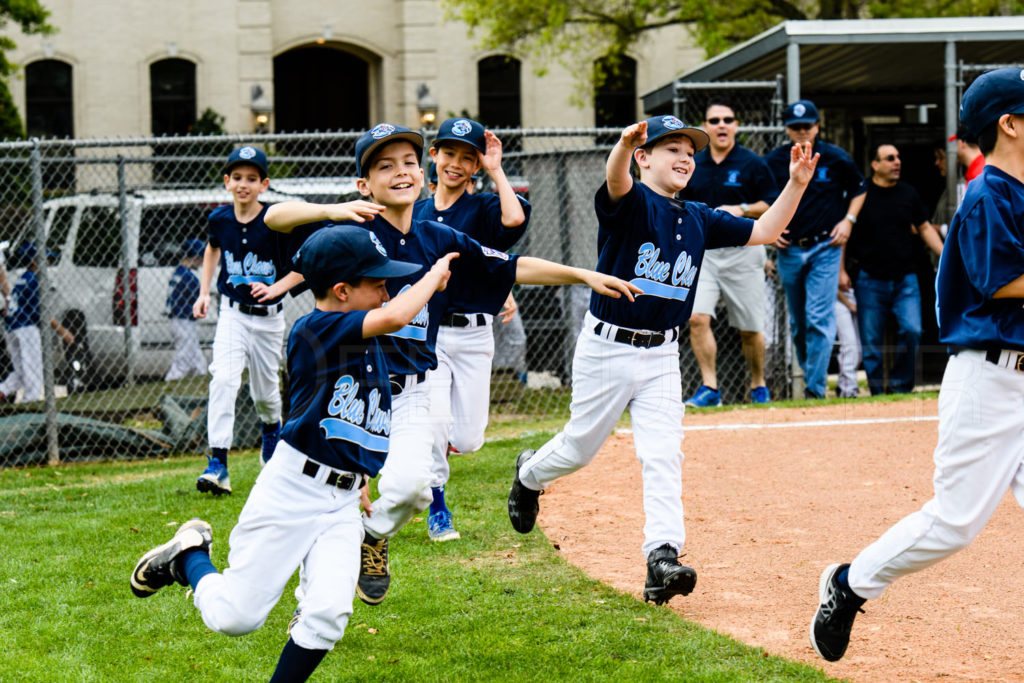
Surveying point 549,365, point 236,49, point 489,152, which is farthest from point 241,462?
point 236,49

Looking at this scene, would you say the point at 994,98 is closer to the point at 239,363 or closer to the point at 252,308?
the point at 252,308

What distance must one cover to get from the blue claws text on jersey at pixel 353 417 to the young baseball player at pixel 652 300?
1.55 m

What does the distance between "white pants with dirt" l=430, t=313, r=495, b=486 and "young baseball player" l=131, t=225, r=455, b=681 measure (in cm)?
198

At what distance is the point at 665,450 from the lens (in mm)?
5086

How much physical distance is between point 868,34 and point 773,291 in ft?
8.58

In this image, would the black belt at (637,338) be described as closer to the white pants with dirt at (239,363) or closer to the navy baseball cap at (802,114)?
the white pants with dirt at (239,363)

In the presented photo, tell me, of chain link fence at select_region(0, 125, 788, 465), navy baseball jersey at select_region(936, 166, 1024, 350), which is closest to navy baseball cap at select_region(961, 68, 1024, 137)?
navy baseball jersey at select_region(936, 166, 1024, 350)

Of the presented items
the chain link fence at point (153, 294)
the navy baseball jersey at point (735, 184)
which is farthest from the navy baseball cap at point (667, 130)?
the chain link fence at point (153, 294)

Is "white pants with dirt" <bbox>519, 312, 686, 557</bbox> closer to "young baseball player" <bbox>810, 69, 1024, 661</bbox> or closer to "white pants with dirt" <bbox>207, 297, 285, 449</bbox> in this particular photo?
"young baseball player" <bbox>810, 69, 1024, 661</bbox>

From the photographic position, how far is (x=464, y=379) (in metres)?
5.96

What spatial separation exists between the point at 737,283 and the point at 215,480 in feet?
14.9

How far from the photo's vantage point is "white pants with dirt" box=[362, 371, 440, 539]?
4.62m

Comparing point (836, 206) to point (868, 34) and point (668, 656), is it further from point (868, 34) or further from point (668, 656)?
point (668, 656)

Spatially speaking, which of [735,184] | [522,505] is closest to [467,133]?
[522,505]
